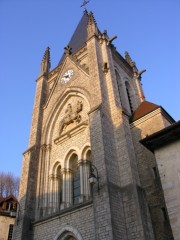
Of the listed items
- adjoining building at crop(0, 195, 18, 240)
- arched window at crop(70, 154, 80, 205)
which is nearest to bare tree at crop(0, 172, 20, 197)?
adjoining building at crop(0, 195, 18, 240)

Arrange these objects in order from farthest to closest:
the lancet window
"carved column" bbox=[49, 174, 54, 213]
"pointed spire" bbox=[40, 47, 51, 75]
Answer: "pointed spire" bbox=[40, 47, 51, 75]
"carved column" bbox=[49, 174, 54, 213]
the lancet window

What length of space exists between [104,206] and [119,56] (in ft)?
42.5

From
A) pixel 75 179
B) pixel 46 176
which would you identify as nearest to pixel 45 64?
pixel 46 176

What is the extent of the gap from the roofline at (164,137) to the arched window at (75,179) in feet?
17.4

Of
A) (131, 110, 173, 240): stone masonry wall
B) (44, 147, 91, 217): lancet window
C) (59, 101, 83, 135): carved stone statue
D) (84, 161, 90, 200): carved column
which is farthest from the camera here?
(59, 101, 83, 135): carved stone statue

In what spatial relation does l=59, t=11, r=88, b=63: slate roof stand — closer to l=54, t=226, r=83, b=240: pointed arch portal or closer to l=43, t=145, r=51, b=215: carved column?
l=43, t=145, r=51, b=215: carved column

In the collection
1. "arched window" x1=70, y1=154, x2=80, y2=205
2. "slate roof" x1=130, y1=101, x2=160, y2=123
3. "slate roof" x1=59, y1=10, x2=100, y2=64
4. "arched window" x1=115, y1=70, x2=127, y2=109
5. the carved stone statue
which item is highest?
"slate roof" x1=59, y1=10, x2=100, y2=64

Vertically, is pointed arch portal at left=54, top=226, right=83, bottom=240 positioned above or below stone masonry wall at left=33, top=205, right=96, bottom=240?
below

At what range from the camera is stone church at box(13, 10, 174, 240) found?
9.73m

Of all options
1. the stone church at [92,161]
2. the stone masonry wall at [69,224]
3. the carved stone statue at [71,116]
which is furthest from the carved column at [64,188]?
the carved stone statue at [71,116]

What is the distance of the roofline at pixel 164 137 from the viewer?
28.2ft

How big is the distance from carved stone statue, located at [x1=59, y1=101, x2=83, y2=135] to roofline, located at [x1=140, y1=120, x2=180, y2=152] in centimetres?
656

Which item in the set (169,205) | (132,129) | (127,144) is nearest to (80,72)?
(132,129)

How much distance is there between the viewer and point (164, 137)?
348 inches
